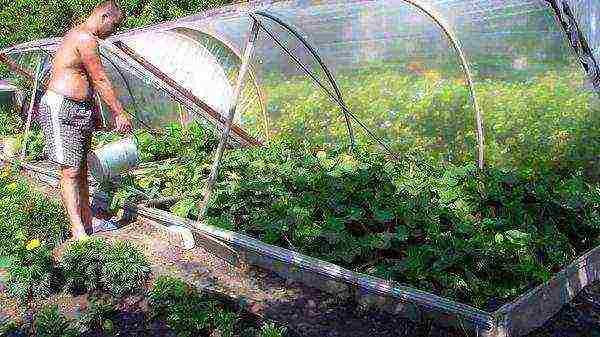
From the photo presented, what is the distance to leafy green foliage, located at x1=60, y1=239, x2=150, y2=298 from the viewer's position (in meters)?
4.07

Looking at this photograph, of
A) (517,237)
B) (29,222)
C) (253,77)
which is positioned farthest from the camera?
(253,77)

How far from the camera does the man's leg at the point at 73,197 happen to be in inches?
191

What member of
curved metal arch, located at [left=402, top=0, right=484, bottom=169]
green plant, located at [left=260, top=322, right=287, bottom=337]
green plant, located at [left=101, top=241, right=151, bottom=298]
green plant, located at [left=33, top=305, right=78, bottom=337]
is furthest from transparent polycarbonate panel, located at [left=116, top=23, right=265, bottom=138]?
green plant, located at [left=260, top=322, right=287, bottom=337]

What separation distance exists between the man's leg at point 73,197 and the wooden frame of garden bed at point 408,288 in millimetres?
812

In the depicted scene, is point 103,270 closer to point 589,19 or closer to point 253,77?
point 589,19

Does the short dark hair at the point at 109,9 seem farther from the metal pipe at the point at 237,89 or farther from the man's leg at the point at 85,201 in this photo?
the man's leg at the point at 85,201

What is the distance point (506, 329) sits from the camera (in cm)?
323

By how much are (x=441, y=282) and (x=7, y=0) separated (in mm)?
14442

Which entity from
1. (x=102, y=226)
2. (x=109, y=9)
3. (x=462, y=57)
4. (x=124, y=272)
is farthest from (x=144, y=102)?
(x=124, y=272)

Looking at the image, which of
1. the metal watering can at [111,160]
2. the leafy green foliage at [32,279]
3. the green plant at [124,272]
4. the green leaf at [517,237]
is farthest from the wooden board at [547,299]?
the metal watering can at [111,160]

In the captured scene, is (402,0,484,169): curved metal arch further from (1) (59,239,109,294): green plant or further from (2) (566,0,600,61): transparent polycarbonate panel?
(1) (59,239,109,294): green plant

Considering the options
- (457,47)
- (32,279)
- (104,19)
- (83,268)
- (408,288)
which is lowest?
(32,279)

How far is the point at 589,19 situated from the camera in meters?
4.17

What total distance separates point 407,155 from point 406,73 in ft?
2.76
